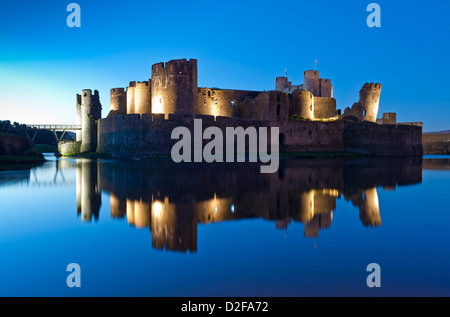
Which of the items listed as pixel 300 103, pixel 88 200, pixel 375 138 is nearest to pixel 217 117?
pixel 300 103

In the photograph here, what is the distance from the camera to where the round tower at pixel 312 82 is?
44.7 m

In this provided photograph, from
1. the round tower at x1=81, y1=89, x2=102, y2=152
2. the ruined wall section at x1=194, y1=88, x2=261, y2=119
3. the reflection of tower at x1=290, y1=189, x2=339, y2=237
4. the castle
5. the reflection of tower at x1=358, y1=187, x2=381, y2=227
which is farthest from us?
the round tower at x1=81, y1=89, x2=102, y2=152

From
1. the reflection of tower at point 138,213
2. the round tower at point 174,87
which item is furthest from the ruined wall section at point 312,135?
the reflection of tower at point 138,213

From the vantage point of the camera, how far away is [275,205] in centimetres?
743

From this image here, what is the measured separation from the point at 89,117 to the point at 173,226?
34990 mm

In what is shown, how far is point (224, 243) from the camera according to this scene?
4676 millimetres

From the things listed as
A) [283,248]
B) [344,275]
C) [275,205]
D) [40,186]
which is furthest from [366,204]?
[40,186]

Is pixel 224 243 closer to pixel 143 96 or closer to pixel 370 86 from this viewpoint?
pixel 143 96

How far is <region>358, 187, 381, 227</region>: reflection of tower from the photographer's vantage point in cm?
593

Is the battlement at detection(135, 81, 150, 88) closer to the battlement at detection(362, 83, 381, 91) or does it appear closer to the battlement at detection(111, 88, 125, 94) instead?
the battlement at detection(111, 88, 125, 94)

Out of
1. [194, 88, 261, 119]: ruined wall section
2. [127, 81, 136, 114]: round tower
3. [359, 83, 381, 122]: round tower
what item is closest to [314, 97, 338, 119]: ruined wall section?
[359, 83, 381, 122]: round tower

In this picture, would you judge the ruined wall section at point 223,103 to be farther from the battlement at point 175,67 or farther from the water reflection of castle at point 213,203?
the water reflection of castle at point 213,203

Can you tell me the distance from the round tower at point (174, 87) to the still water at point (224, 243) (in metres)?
20.2
